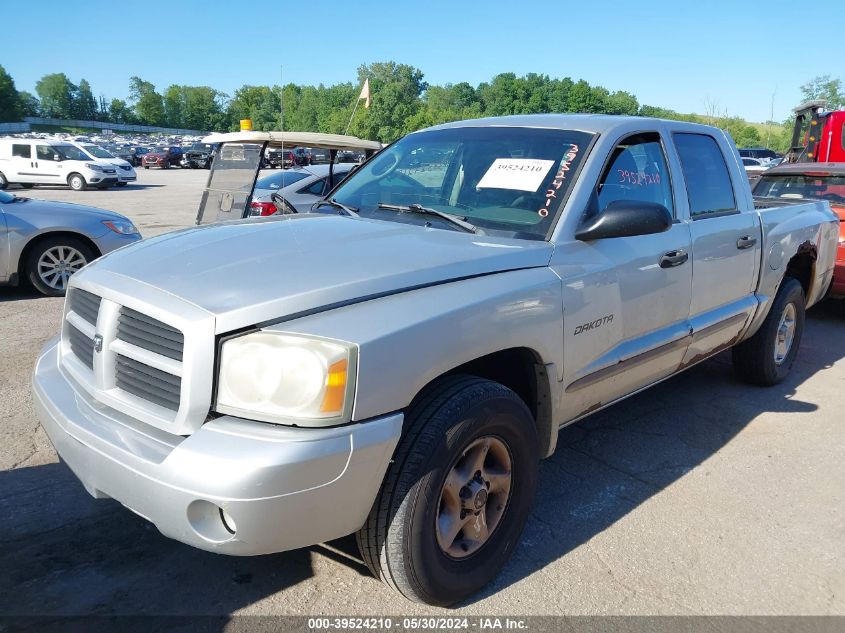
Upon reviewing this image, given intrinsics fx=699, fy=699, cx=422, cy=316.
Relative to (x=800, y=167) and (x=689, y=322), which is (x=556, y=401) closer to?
(x=689, y=322)

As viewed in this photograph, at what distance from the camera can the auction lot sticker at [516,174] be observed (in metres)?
3.26

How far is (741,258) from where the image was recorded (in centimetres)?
429

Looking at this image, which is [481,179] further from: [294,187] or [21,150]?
[21,150]

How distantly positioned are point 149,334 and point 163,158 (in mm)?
46708

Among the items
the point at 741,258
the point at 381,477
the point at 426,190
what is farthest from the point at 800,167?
the point at 381,477

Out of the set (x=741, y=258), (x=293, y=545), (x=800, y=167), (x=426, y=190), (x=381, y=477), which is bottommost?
(x=293, y=545)

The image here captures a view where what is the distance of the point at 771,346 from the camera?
16.4 ft

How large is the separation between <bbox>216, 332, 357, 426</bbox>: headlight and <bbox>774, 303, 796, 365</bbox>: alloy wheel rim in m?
4.14

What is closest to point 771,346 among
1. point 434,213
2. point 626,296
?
point 626,296

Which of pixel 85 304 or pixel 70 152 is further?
pixel 70 152

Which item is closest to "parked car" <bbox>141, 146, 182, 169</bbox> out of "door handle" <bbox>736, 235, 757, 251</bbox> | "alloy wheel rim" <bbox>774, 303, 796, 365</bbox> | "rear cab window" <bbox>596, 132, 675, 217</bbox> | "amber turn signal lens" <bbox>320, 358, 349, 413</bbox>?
"alloy wheel rim" <bbox>774, 303, 796, 365</bbox>

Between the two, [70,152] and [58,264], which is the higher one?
[70,152]

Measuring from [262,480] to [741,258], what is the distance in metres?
3.43

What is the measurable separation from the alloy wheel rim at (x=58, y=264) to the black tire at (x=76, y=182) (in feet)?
65.8
